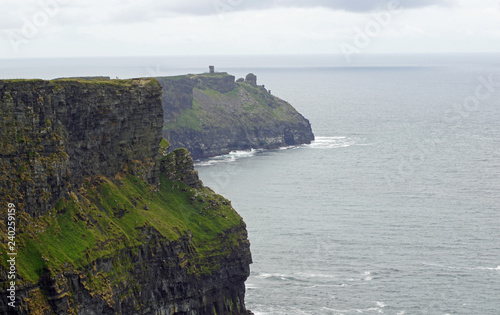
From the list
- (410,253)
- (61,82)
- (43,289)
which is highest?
(61,82)

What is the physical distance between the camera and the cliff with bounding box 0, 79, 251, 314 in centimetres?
9150

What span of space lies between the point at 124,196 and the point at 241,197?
85215 millimetres

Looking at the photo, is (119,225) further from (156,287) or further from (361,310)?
(361,310)

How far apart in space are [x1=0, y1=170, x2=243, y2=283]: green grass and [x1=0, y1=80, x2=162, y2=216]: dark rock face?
2644 millimetres

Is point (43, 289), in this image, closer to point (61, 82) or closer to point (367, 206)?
point (61, 82)

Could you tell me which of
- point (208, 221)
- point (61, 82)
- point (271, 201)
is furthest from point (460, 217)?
point (61, 82)

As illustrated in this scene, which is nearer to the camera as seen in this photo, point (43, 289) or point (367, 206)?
point (43, 289)

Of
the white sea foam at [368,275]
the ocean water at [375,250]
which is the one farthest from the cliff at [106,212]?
the white sea foam at [368,275]

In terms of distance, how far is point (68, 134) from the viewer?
104 meters

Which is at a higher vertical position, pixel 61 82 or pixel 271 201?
pixel 61 82

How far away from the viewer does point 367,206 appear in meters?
182

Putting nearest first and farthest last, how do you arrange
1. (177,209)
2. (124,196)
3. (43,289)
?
(43,289), (124,196), (177,209)

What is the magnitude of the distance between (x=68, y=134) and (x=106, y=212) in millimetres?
12061

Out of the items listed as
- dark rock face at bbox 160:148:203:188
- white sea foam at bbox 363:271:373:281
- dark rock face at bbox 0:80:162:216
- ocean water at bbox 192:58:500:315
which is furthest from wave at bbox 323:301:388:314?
dark rock face at bbox 0:80:162:216
